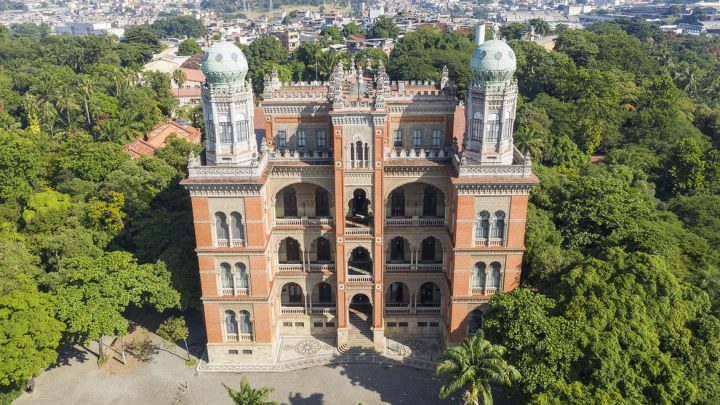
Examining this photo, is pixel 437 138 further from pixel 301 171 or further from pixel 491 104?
pixel 301 171

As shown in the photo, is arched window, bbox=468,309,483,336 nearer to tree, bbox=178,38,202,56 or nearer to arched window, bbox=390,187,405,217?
arched window, bbox=390,187,405,217

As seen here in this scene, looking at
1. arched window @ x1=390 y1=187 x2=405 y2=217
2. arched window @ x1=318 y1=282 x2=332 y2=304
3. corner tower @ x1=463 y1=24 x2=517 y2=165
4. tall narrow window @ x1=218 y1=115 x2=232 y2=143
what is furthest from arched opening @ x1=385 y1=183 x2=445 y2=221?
tall narrow window @ x1=218 y1=115 x2=232 y2=143

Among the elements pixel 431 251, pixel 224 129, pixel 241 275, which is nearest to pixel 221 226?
pixel 241 275

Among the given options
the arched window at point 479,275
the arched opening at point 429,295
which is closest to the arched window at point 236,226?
the arched opening at point 429,295

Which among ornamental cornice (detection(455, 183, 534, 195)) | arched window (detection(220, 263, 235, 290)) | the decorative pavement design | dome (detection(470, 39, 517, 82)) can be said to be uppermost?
dome (detection(470, 39, 517, 82))

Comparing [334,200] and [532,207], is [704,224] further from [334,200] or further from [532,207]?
[334,200]

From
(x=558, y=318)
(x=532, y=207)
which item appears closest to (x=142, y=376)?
(x=558, y=318)
